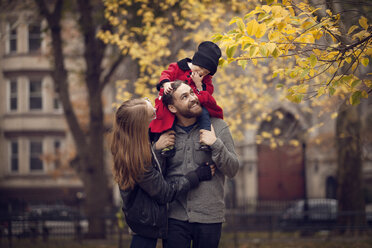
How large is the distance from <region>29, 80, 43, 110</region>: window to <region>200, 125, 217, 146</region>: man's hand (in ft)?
90.1

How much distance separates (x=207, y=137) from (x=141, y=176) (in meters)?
0.65

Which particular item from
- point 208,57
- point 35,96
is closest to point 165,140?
point 208,57

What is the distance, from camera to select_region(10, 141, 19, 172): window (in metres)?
29.4

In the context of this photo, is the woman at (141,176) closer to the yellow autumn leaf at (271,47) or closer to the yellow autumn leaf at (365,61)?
the yellow autumn leaf at (271,47)

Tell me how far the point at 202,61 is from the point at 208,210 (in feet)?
4.39

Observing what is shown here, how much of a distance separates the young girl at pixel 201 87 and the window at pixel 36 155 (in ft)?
87.6

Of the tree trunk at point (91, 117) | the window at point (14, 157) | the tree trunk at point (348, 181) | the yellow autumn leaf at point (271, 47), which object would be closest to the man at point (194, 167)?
the yellow autumn leaf at point (271, 47)

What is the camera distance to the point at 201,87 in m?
4.29

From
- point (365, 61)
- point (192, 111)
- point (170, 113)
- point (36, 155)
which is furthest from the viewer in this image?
point (36, 155)

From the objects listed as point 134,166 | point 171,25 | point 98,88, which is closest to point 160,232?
point 134,166

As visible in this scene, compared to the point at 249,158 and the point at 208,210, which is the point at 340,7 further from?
the point at 249,158

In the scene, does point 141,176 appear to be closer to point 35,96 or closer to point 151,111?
point 151,111

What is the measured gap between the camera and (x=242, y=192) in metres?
28.4

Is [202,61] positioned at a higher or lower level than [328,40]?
lower
